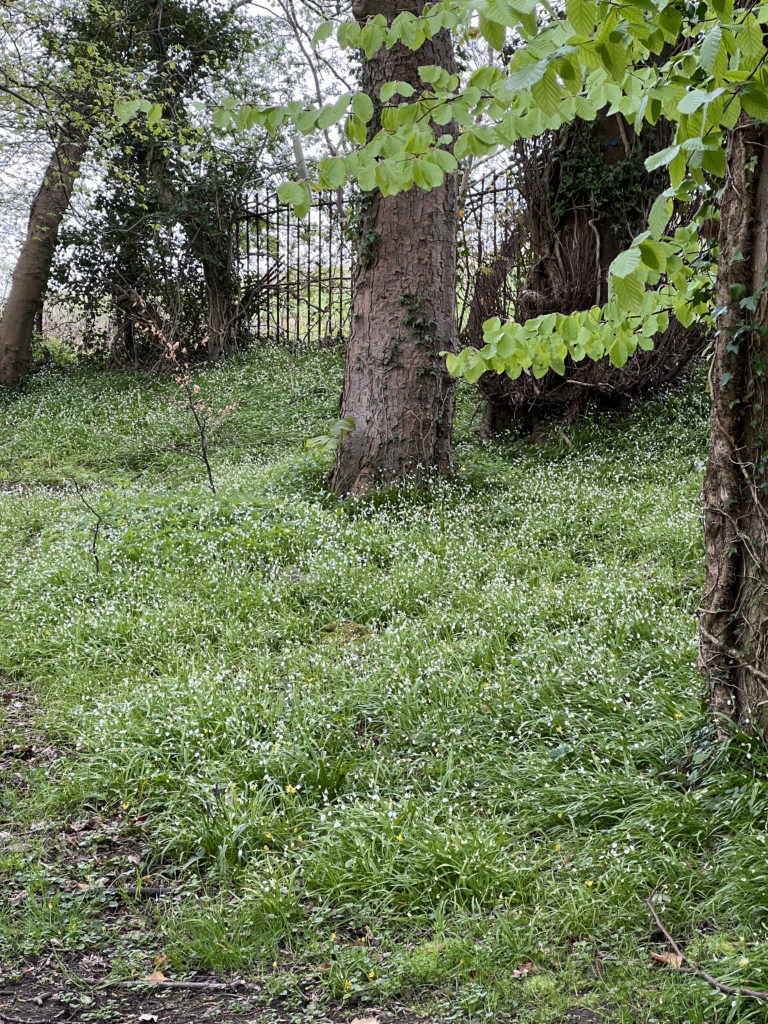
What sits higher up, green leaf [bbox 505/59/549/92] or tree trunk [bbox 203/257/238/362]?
tree trunk [bbox 203/257/238/362]

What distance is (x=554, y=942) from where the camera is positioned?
247 cm

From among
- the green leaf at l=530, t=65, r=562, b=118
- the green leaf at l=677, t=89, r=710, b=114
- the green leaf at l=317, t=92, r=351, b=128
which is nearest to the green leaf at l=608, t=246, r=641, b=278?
the green leaf at l=677, t=89, r=710, b=114

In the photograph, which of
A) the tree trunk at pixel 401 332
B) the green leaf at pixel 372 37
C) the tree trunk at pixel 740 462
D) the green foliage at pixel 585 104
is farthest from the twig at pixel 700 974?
the tree trunk at pixel 401 332

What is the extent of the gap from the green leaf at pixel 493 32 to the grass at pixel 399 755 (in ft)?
8.57

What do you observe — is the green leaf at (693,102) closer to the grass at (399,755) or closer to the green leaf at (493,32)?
the green leaf at (493,32)

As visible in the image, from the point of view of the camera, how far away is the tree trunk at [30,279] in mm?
15156

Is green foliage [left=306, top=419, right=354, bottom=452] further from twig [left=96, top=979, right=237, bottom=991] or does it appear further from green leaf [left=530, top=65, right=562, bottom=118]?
green leaf [left=530, top=65, right=562, bottom=118]

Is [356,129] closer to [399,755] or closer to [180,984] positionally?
[399,755]

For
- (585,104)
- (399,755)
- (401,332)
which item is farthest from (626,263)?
(401,332)

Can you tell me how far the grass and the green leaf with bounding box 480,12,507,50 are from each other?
2.61 meters

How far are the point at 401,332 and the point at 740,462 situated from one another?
476 centimetres

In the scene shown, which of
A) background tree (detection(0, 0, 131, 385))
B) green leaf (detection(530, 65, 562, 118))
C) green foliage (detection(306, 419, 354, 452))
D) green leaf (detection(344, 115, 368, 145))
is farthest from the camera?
background tree (detection(0, 0, 131, 385))

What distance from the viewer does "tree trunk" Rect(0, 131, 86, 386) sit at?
597 inches

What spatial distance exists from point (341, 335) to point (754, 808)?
13023 mm
